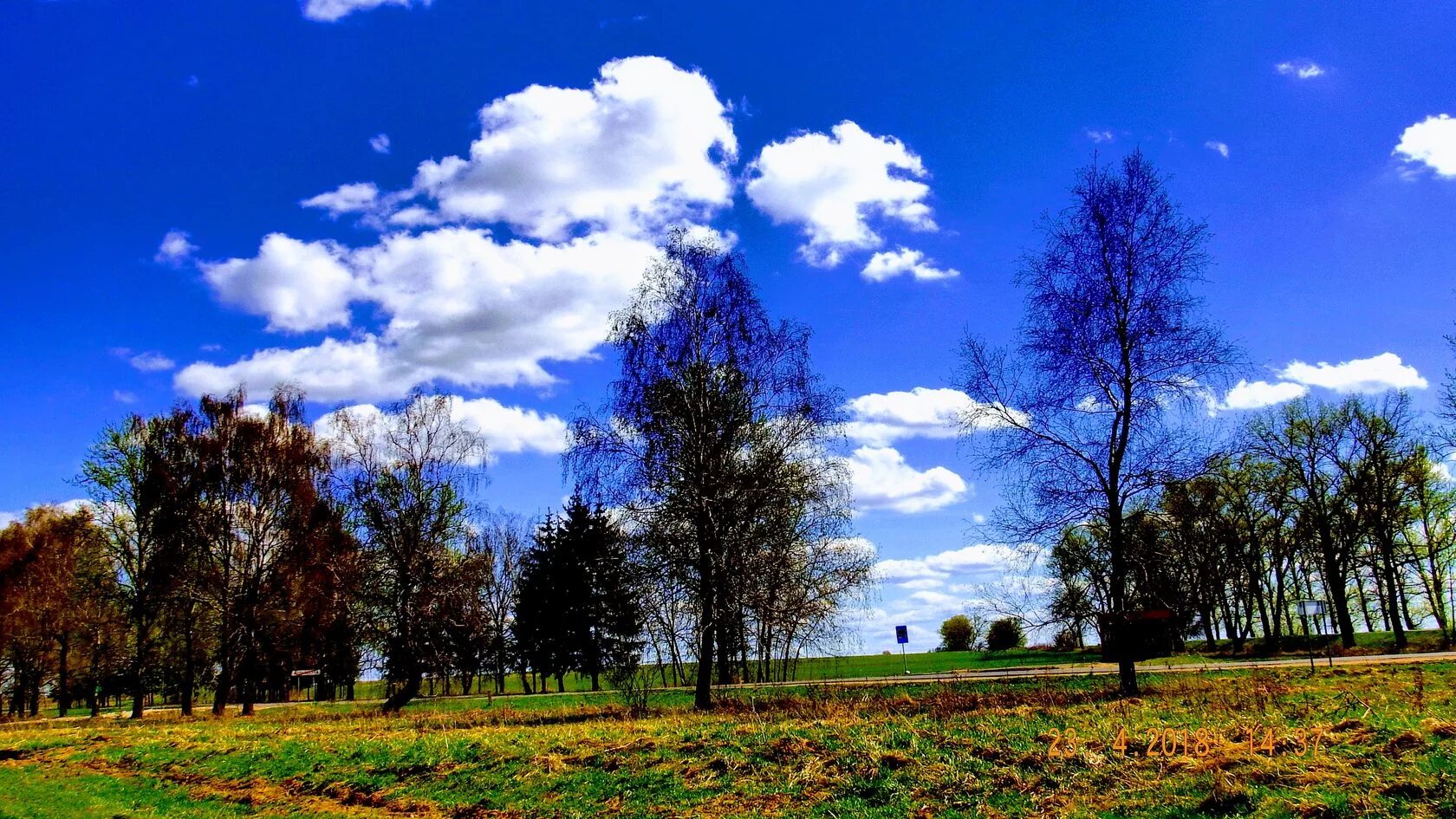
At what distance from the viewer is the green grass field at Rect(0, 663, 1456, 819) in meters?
8.24

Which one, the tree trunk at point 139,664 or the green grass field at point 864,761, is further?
the tree trunk at point 139,664

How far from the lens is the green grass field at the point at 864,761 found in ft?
27.0

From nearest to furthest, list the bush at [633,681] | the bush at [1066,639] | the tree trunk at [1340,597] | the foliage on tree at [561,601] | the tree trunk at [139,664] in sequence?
the bush at [1066,639]
the bush at [633,681]
the tree trunk at [139,664]
the tree trunk at [1340,597]
the foliage on tree at [561,601]

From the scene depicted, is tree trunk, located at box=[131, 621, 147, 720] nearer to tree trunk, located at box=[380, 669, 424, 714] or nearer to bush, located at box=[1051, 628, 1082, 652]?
tree trunk, located at box=[380, 669, 424, 714]

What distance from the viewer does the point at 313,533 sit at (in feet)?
125

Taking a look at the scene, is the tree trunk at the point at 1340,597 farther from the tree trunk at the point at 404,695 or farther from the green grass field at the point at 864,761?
the tree trunk at the point at 404,695

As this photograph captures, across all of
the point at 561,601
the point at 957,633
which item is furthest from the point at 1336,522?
the point at 561,601

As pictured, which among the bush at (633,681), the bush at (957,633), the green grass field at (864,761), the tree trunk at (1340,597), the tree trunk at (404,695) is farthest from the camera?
the bush at (957,633)

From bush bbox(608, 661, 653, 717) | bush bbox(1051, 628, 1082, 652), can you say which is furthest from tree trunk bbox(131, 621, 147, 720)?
bush bbox(1051, 628, 1082, 652)

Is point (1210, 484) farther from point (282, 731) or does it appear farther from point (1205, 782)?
point (282, 731)

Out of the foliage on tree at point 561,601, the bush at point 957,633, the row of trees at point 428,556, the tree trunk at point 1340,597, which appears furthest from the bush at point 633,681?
the bush at point 957,633

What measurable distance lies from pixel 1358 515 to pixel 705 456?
36738 millimetres

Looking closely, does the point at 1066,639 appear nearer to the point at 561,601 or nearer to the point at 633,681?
the point at 633,681

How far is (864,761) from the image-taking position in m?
10.8
